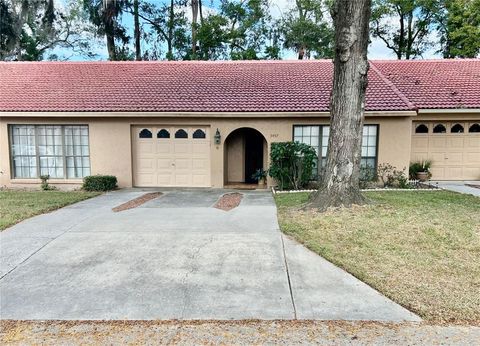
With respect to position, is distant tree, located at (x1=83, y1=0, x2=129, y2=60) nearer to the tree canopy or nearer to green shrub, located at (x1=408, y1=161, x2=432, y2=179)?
the tree canopy

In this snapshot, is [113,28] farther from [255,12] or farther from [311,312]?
[311,312]

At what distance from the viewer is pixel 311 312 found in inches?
147

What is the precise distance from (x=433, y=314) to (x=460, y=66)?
15.6 m

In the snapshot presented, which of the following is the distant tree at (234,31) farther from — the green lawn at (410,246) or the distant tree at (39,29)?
the green lawn at (410,246)

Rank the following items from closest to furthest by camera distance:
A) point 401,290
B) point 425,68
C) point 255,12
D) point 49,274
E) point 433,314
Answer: point 433,314 → point 401,290 → point 49,274 → point 425,68 → point 255,12

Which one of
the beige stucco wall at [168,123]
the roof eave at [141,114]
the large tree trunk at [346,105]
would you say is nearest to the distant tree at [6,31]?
the beige stucco wall at [168,123]

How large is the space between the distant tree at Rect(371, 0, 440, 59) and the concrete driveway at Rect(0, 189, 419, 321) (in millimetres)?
25070

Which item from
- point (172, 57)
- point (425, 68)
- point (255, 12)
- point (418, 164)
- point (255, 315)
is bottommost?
point (255, 315)

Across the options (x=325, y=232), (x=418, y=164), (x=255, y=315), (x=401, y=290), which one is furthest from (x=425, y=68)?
(x=255, y=315)

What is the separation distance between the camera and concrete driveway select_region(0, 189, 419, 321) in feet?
12.5

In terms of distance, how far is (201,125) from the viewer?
41.3 feet

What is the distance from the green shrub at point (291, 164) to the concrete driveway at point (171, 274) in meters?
4.19

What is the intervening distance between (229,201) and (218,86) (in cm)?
588

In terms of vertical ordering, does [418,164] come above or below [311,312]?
above
